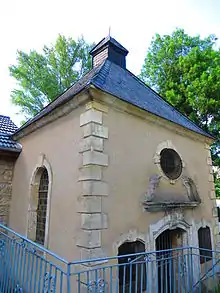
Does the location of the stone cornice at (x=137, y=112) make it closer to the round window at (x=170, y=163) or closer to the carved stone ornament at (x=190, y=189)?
the round window at (x=170, y=163)

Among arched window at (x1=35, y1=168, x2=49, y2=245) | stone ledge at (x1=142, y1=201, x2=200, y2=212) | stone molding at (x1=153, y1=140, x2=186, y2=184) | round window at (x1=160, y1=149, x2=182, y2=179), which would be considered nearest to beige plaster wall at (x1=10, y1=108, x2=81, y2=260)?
arched window at (x1=35, y1=168, x2=49, y2=245)

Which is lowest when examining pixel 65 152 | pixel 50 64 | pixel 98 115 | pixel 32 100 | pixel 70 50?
pixel 65 152

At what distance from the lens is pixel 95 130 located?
4113 millimetres

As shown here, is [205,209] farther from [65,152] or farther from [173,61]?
[173,61]

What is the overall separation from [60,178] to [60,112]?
1.50 metres

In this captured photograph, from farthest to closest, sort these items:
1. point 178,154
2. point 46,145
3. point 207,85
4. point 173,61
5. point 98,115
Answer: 1. point 173,61
2. point 207,85
3. point 178,154
4. point 46,145
5. point 98,115

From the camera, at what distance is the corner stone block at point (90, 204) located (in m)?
3.74

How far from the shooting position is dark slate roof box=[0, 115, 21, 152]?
22.0ft

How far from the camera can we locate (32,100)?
12.7 m

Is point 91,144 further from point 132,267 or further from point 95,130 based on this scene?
point 132,267

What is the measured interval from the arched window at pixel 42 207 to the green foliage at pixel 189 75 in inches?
286

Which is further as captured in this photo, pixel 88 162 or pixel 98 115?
pixel 98 115

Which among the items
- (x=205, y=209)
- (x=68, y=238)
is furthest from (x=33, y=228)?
(x=205, y=209)

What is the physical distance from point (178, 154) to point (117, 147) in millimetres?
2319
